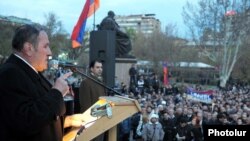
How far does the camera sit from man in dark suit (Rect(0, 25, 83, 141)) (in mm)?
2418

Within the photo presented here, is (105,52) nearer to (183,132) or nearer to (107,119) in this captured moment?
(183,132)

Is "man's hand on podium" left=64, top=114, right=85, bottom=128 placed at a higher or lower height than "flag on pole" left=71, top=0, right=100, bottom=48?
lower

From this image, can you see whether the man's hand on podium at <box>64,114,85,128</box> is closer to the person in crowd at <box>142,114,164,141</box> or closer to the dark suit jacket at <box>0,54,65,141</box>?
the dark suit jacket at <box>0,54,65,141</box>

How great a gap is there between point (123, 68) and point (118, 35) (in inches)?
86.8

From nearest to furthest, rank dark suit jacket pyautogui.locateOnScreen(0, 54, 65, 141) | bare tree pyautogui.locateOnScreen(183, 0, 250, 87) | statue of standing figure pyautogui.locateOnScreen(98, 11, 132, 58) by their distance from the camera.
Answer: dark suit jacket pyautogui.locateOnScreen(0, 54, 65, 141)
statue of standing figure pyautogui.locateOnScreen(98, 11, 132, 58)
bare tree pyautogui.locateOnScreen(183, 0, 250, 87)

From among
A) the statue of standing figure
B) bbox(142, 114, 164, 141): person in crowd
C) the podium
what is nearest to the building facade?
the statue of standing figure

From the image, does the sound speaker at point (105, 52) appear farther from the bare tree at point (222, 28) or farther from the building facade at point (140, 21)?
the building facade at point (140, 21)

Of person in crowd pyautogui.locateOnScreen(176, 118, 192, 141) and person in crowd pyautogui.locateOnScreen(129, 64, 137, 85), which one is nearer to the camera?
person in crowd pyautogui.locateOnScreen(176, 118, 192, 141)

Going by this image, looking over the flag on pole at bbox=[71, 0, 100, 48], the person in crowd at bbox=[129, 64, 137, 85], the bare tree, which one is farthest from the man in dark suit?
the bare tree

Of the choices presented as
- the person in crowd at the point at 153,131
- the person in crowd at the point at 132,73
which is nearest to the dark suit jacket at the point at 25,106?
the person in crowd at the point at 153,131

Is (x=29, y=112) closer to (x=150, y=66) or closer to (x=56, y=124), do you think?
(x=56, y=124)

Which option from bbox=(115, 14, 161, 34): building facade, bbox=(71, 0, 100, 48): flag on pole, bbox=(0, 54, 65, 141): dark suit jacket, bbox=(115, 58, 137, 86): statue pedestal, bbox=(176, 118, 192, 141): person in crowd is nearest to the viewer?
bbox=(0, 54, 65, 141): dark suit jacket

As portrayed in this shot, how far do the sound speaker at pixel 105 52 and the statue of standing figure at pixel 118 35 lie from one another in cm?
510

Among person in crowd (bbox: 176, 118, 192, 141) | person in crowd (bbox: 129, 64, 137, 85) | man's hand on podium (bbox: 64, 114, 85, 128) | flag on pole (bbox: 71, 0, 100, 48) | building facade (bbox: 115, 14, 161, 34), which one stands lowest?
person in crowd (bbox: 176, 118, 192, 141)
